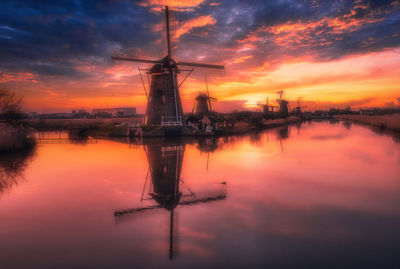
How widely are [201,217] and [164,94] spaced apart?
21.0m

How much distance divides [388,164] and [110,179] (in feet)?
43.3

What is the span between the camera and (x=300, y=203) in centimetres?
707

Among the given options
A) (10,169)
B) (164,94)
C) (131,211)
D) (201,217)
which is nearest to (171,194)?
(131,211)

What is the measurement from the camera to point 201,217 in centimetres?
621

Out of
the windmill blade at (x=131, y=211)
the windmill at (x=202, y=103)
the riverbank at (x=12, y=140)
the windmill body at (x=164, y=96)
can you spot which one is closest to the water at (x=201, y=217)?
the windmill blade at (x=131, y=211)

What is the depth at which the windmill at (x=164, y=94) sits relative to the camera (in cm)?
2602

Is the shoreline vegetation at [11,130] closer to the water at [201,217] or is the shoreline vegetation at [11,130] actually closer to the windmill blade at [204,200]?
the water at [201,217]

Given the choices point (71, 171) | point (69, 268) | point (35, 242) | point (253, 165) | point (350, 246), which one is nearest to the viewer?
point (69, 268)

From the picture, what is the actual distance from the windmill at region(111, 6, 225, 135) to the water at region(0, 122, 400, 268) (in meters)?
15.1

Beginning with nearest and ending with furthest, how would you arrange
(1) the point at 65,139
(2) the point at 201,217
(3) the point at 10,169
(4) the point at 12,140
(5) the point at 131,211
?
(2) the point at 201,217
(5) the point at 131,211
(3) the point at 10,169
(4) the point at 12,140
(1) the point at 65,139

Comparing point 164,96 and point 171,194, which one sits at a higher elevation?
point 164,96

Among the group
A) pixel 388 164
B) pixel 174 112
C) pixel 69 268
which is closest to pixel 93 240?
pixel 69 268

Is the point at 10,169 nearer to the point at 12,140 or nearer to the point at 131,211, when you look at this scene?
the point at 12,140

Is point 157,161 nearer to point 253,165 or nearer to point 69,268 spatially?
point 253,165
